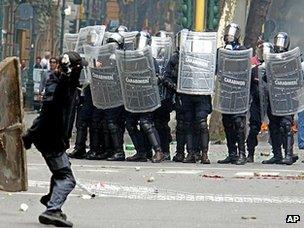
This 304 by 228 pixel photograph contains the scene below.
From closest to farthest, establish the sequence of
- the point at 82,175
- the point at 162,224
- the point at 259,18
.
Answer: the point at 162,224 → the point at 82,175 → the point at 259,18

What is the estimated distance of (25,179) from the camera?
12.8 metres

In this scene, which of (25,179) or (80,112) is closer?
(25,179)

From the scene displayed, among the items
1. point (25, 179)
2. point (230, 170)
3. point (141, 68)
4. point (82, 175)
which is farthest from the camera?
point (141, 68)

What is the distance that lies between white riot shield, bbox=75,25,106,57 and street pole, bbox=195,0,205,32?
472 centimetres

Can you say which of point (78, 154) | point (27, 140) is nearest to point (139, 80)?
point (78, 154)

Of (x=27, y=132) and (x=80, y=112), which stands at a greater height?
(x=27, y=132)

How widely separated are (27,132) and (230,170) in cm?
654

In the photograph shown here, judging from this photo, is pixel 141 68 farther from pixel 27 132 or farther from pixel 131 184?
pixel 27 132

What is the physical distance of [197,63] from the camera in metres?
19.6

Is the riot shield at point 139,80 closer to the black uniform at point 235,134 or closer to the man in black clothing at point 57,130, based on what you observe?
the black uniform at point 235,134

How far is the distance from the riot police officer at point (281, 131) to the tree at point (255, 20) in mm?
11502

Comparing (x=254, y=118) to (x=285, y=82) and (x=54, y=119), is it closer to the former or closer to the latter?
(x=285, y=82)

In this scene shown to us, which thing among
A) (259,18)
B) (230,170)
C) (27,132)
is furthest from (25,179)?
(259,18)

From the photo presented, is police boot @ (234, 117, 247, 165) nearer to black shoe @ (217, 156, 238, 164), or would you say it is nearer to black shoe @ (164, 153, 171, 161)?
black shoe @ (217, 156, 238, 164)
